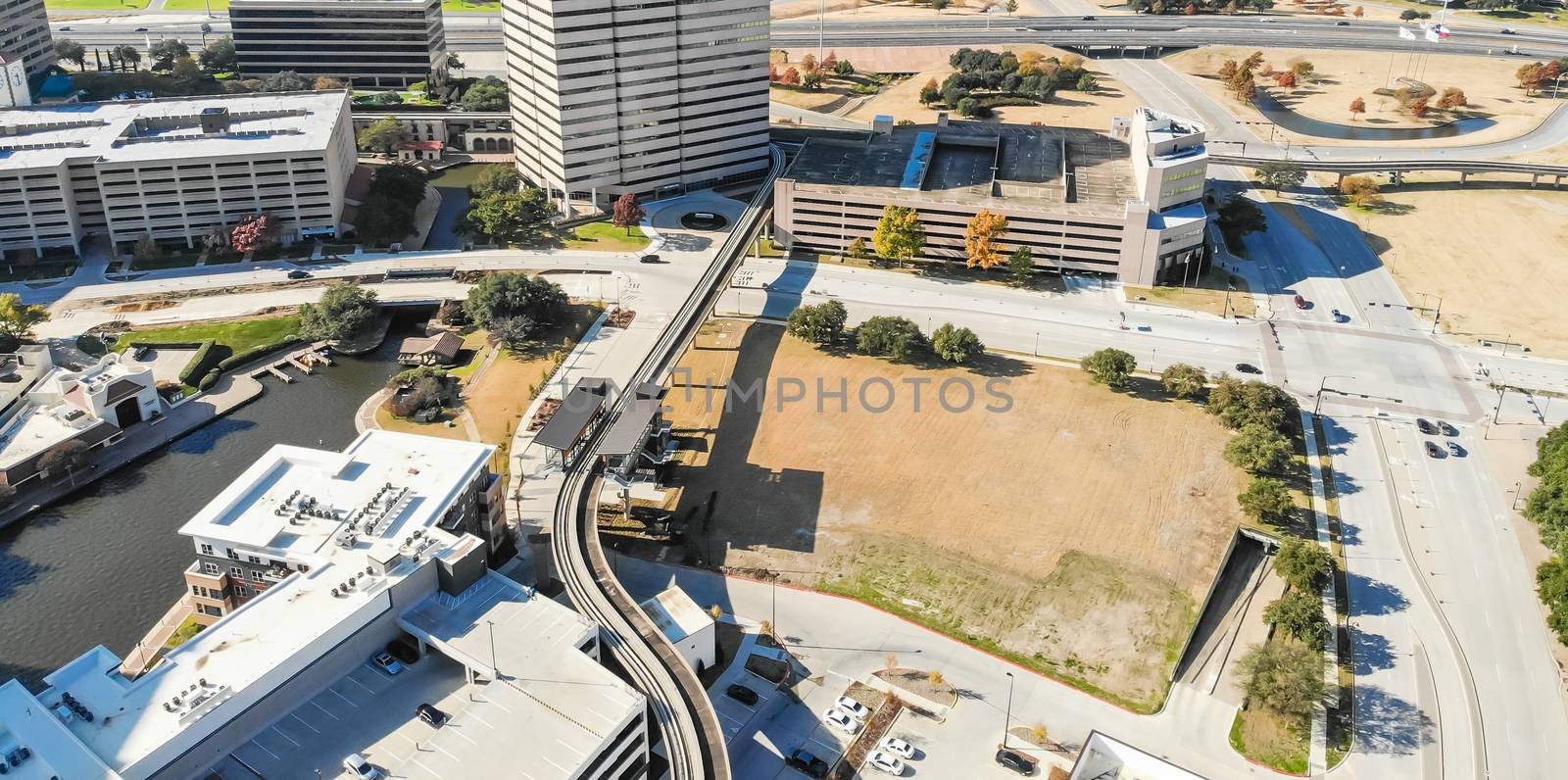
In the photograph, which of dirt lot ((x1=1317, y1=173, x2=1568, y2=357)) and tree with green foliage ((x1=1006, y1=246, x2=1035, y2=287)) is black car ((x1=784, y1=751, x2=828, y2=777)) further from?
dirt lot ((x1=1317, y1=173, x2=1568, y2=357))

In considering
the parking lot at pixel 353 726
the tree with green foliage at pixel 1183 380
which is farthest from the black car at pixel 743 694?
the tree with green foliage at pixel 1183 380

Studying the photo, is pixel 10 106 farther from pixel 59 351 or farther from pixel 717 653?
pixel 717 653

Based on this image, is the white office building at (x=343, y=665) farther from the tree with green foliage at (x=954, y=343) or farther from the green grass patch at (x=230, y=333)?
the tree with green foliage at (x=954, y=343)

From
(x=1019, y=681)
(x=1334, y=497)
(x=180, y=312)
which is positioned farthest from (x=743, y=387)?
(x=180, y=312)

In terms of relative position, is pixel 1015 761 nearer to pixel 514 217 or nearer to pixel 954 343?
pixel 954 343

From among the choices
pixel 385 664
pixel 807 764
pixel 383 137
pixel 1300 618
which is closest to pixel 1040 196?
pixel 1300 618

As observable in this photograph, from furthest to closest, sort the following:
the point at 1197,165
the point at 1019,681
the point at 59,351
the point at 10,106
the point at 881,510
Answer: the point at 10,106 < the point at 1197,165 < the point at 59,351 < the point at 881,510 < the point at 1019,681

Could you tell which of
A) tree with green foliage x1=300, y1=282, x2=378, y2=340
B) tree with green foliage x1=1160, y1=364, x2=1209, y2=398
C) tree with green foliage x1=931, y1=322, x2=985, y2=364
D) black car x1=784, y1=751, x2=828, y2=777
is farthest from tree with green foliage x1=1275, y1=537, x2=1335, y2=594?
tree with green foliage x1=300, y1=282, x2=378, y2=340
